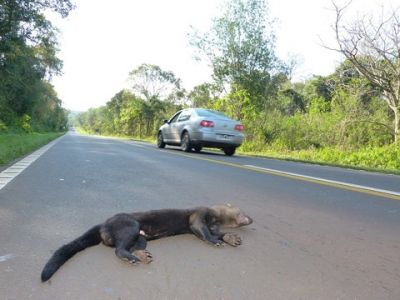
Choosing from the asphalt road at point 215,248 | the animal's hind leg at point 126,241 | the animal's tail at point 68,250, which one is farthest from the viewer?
the animal's hind leg at point 126,241

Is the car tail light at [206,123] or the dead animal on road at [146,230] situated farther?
the car tail light at [206,123]

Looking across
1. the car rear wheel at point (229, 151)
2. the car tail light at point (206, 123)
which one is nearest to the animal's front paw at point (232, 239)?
the car tail light at point (206, 123)

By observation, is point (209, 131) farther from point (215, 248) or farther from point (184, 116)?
point (215, 248)

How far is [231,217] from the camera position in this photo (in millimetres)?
4008

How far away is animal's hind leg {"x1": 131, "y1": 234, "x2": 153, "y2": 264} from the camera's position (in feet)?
9.69

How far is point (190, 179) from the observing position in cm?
721

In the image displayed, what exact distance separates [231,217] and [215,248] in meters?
0.65

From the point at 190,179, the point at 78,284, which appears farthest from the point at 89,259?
the point at 190,179

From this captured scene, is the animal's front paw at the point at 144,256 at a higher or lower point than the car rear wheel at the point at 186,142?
lower

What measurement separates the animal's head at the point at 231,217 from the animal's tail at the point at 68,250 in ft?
3.86

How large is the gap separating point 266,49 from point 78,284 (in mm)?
26296

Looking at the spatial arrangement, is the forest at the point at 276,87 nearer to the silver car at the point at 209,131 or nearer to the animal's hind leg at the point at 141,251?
the silver car at the point at 209,131

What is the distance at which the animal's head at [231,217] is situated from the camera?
3.98m

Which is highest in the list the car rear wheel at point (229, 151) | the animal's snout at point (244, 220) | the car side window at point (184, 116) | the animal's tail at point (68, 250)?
the car side window at point (184, 116)
